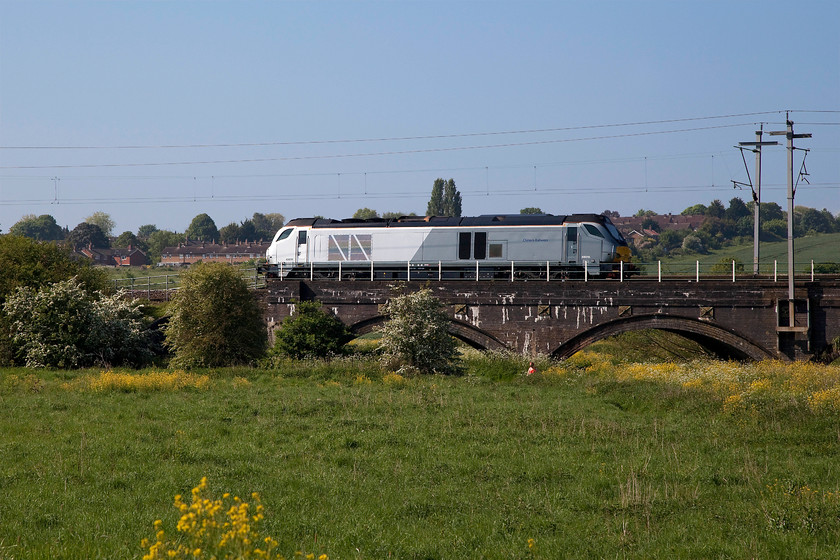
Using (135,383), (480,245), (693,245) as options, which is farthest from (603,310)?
(693,245)

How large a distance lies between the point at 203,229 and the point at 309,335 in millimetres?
156870

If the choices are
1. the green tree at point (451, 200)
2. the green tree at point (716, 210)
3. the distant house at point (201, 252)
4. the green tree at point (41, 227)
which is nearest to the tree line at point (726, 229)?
the green tree at point (716, 210)

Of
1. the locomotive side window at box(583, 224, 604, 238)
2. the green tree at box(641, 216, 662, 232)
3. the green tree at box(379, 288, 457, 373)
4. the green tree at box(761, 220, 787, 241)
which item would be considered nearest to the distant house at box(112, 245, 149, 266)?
the green tree at box(641, 216, 662, 232)

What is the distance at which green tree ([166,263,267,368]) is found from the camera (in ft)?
105

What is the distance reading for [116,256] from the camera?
5930 inches

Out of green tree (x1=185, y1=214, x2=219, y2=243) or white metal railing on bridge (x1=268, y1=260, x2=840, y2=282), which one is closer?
white metal railing on bridge (x1=268, y1=260, x2=840, y2=282)

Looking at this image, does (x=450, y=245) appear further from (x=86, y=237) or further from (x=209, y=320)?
(x=86, y=237)

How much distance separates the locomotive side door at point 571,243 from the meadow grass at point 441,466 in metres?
12.3

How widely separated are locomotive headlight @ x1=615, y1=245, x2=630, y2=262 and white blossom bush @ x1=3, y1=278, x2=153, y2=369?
2322cm

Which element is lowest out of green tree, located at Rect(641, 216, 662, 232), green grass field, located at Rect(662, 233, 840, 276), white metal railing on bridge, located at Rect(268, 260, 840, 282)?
white metal railing on bridge, located at Rect(268, 260, 840, 282)

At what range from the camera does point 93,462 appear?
14586mm

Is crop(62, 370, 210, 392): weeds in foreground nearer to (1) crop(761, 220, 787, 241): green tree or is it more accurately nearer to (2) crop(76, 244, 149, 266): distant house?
(2) crop(76, 244, 149, 266): distant house

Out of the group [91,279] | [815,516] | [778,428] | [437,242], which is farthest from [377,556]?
[91,279]

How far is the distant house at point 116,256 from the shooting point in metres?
147
